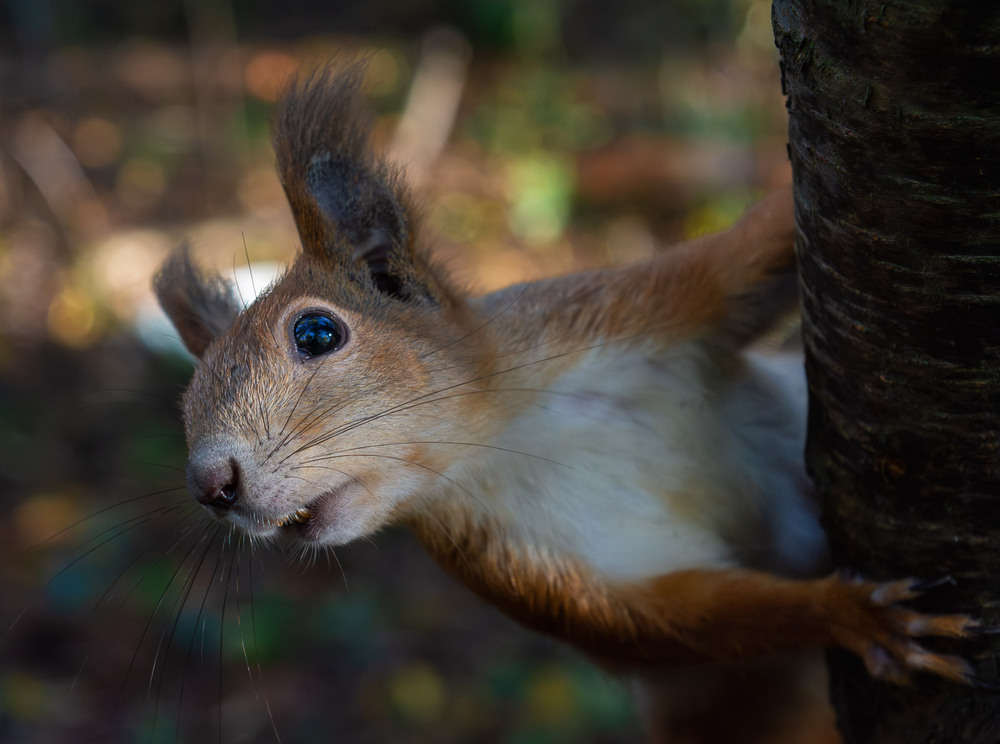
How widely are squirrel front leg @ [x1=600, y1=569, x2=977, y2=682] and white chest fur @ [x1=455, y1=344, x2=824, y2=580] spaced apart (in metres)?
0.10

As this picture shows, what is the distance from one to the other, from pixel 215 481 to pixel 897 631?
1.26 m

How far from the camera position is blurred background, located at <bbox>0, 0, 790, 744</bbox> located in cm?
419

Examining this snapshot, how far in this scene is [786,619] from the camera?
204 centimetres

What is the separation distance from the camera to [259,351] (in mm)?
2010

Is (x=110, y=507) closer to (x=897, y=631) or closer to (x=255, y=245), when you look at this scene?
(x=897, y=631)

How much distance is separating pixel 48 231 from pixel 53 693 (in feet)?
11.7

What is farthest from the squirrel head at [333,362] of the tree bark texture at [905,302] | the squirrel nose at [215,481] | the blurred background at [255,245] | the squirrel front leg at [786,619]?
the tree bark texture at [905,302]

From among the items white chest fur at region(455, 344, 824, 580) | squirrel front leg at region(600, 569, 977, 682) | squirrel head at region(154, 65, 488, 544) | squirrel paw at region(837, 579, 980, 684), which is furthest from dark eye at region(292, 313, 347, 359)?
squirrel paw at region(837, 579, 980, 684)

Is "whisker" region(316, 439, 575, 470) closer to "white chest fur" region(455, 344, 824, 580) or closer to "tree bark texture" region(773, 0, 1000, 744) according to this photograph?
"white chest fur" region(455, 344, 824, 580)

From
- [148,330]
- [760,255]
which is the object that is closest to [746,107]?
[148,330]

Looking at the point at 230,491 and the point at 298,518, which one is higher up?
the point at 230,491

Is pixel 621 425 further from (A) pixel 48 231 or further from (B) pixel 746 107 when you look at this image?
(A) pixel 48 231

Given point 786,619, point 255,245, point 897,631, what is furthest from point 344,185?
point 255,245

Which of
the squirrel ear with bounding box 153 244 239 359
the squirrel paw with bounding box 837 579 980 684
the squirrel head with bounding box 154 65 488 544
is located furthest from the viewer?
the squirrel ear with bounding box 153 244 239 359
